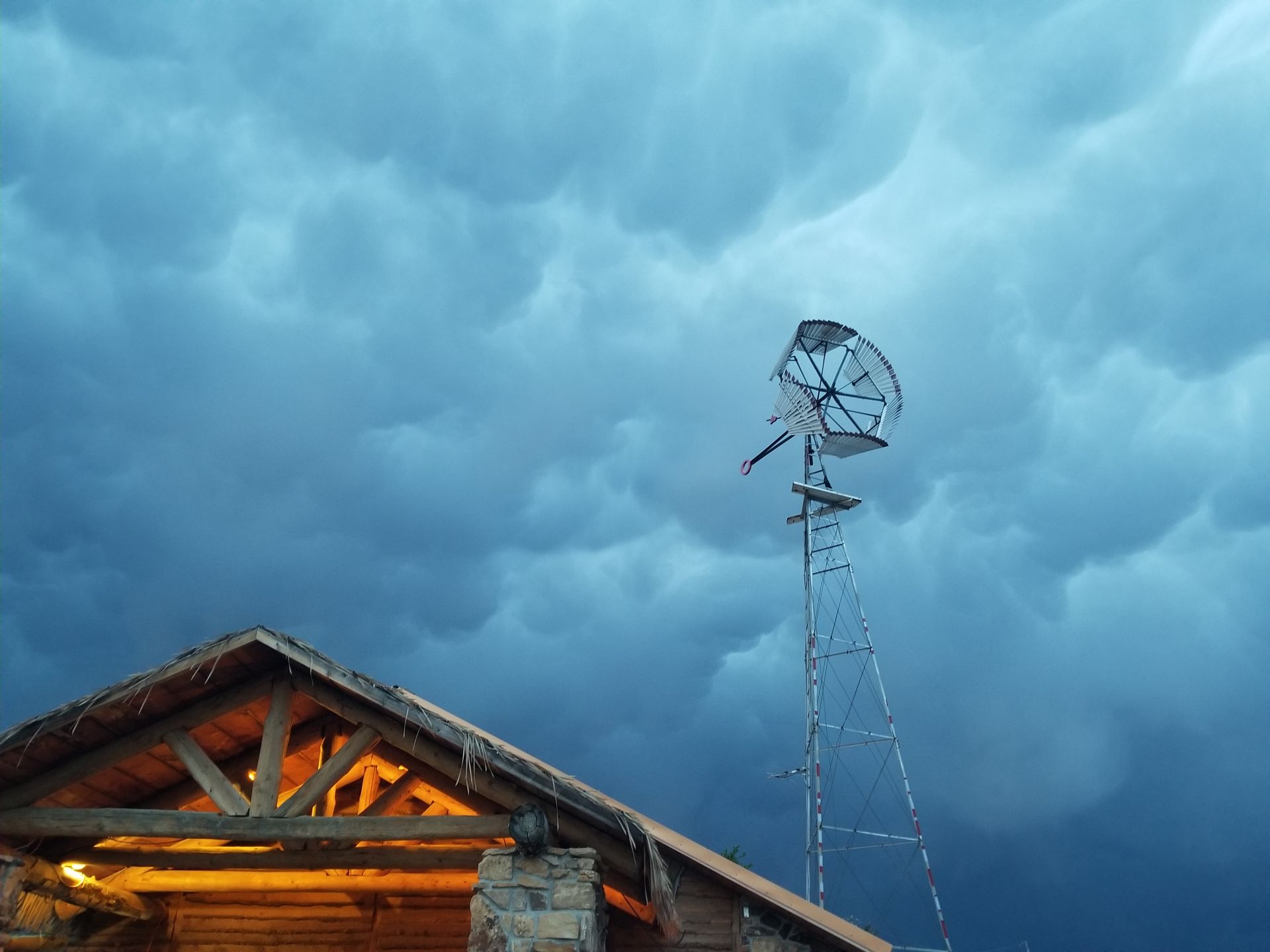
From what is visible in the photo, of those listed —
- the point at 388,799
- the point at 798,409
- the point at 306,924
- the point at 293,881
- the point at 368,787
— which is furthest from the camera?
the point at 798,409

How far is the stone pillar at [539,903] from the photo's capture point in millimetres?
6785

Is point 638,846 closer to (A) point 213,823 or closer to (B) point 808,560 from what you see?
(A) point 213,823

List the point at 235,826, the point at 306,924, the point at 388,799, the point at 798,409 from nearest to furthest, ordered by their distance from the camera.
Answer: the point at 235,826 → the point at 388,799 → the point at 306,924 → the point at 798,409

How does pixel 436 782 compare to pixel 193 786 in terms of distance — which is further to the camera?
pixel 193 786

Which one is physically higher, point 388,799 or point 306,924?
point 388,799

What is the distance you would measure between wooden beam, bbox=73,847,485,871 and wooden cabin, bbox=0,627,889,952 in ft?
0.07

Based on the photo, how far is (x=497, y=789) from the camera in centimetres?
747

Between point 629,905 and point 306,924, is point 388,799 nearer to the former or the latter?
point 629,905

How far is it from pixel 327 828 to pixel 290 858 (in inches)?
35.8

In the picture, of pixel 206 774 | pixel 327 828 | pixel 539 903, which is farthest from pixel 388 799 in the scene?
pixel 539 903

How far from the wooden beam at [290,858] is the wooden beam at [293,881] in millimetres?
622

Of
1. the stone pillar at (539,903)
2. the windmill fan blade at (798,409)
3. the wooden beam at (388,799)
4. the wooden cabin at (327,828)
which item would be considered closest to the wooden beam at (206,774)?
the wooden cabin at (327,828)

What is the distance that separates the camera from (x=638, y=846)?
289 inches

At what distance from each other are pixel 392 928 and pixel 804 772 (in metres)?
9.77
